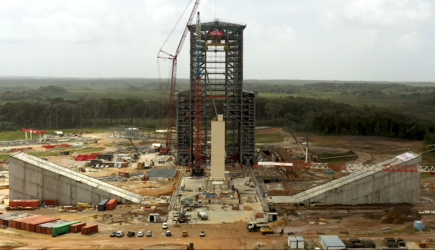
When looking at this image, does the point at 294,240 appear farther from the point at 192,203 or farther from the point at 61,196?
the point at 61,196

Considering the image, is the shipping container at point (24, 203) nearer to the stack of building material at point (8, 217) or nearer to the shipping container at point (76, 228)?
the stack of building material at point (8, 217)

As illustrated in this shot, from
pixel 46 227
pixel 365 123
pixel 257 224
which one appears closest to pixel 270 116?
pixel 365 123

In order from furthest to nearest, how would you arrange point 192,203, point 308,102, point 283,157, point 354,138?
point 308,102
point 354,138
point 283,157
point 192,203

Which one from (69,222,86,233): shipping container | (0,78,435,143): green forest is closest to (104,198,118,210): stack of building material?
(69,222,86,233): shipping container

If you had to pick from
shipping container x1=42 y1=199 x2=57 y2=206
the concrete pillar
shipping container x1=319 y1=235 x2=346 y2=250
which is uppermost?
the concrete pillar

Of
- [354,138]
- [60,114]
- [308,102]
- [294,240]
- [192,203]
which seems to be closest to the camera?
[294,240]

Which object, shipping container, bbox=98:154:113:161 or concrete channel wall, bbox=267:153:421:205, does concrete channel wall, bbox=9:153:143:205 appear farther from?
shipping container, bbox=98:154:113:161

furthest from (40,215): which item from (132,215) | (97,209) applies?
(132,215)
